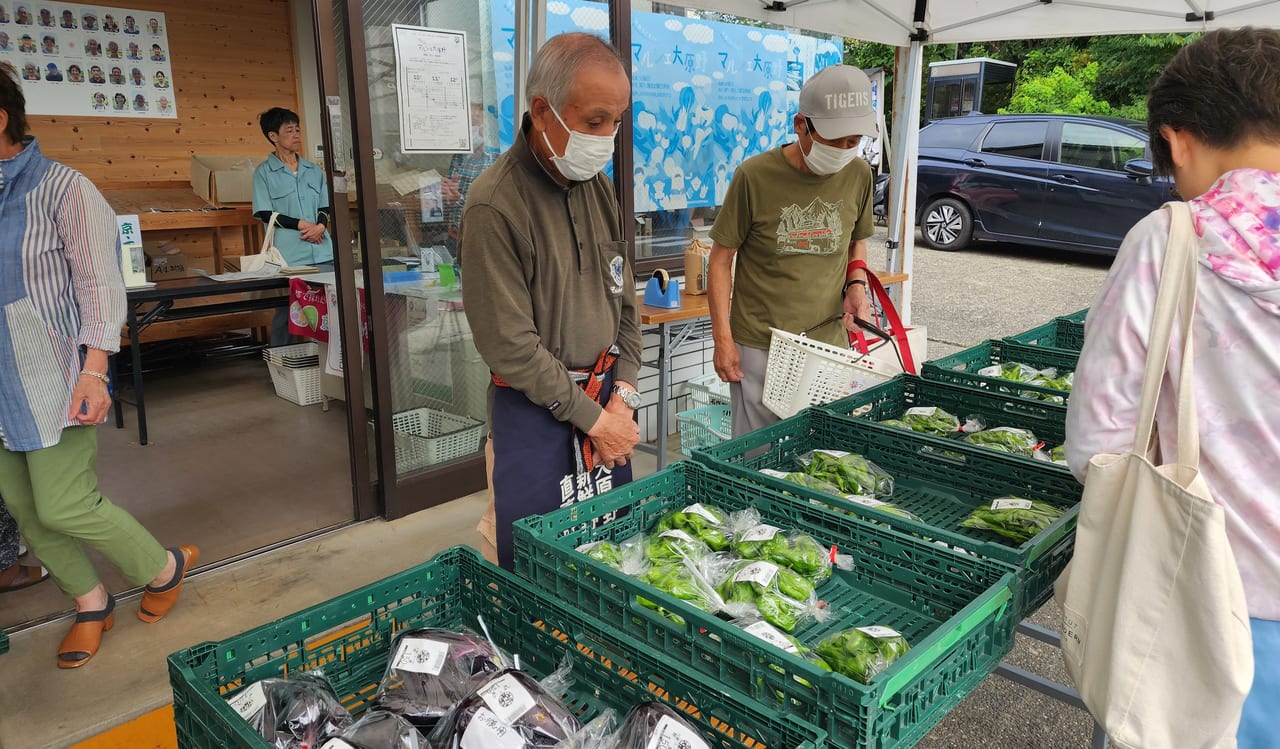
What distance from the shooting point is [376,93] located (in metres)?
3.39

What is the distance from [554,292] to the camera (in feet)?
6.28

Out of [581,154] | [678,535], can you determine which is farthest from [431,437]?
[678,535]

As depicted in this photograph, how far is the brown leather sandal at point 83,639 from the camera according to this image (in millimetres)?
2697

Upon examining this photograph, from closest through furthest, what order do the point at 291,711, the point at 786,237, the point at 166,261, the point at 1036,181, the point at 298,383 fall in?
1. the point at 291,711
2. the point at 786,237
3. the point at 298,383
4. the point at 166,261
5. the point at 1036,181

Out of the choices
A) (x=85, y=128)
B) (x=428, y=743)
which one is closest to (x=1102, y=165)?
(x=85, y=128)

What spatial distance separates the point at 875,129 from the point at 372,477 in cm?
250

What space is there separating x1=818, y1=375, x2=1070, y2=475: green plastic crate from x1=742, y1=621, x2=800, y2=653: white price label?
2.90 feet

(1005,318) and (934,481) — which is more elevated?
(934,481)

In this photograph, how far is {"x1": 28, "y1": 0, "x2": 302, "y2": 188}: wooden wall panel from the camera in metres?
6.56

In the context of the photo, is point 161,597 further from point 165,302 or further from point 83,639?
point 165,302

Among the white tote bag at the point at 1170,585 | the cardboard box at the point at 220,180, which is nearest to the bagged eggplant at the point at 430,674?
the white tote bag at the point at 1170,585

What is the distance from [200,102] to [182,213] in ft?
3.93

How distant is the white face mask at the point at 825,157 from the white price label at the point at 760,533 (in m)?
1.38

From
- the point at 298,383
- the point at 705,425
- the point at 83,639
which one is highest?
the point at 705,425
